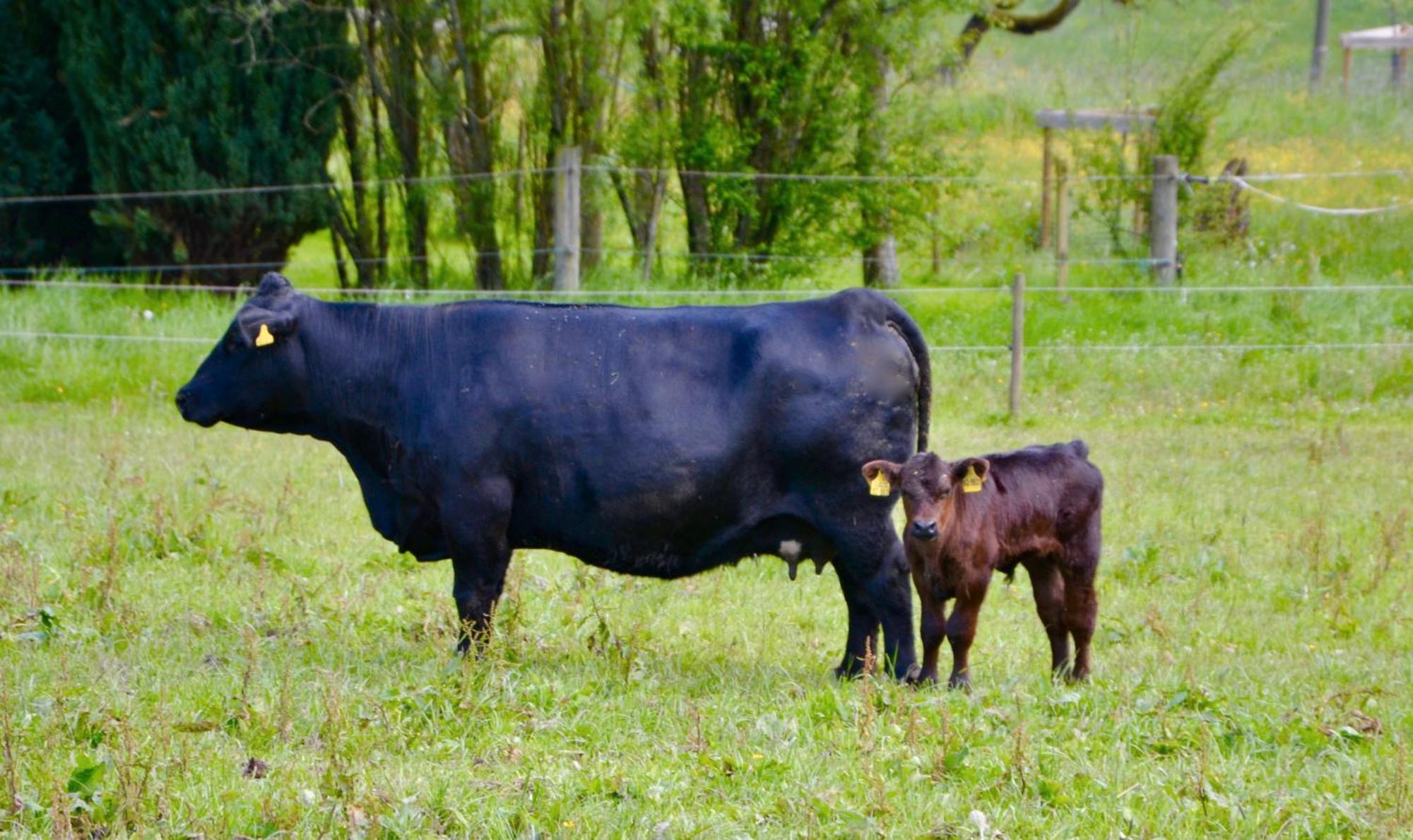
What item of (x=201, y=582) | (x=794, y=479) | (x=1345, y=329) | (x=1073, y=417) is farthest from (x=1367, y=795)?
(x=1345, y=329)

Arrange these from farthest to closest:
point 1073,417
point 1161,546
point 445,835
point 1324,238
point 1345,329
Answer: point 1324,238
point 1345,329
point 1073,417
point 1161,546
point 445,835

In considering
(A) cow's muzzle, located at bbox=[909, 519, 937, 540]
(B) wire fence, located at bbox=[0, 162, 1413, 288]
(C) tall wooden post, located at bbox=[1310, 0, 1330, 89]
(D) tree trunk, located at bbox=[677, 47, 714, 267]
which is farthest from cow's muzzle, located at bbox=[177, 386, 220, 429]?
(C) tall wooden post, located at bbox=[1310, 0, 1330, 89]

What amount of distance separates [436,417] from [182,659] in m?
1.36

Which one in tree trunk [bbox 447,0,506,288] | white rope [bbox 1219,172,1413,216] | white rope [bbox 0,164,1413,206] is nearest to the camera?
white rope [bbox 0,164,1413,206]

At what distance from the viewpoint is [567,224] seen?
14430 mm

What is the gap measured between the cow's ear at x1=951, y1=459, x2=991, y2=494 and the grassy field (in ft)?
2.53

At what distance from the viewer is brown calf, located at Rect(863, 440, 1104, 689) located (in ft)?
19.7

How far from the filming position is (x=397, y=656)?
21.2 feet

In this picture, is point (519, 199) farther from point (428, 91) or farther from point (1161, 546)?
point (1161, 546)

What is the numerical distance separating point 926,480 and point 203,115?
1190cm

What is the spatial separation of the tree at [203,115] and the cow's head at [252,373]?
9340 millimetres

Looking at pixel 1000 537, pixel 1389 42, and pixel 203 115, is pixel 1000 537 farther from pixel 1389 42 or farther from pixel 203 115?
pixel 1389 42

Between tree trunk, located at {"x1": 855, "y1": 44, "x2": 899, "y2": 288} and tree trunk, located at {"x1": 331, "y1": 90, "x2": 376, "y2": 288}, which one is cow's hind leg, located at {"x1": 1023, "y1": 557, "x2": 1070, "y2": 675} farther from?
tree trunk, located at {"x1": 331, "y1": 90, "x2": 376, "y2": 288}

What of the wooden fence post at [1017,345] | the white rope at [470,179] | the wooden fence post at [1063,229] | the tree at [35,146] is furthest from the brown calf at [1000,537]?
the tree at [35,146]
